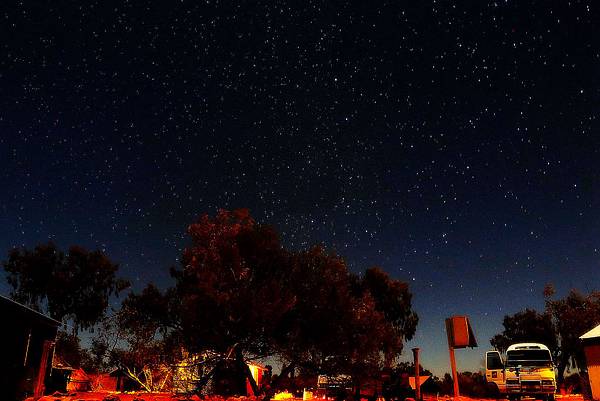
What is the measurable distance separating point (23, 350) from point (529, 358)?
75.7 ft

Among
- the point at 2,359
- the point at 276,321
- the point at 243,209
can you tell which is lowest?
the point at 2,359

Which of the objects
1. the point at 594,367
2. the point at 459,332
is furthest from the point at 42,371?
the point at 594,367

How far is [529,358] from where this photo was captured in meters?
24.6

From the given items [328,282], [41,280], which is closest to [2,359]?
[328,282]

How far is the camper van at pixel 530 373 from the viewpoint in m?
23.4

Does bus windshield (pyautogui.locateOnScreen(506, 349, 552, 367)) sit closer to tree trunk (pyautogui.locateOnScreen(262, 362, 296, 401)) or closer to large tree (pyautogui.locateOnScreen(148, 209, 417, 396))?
large tree (pyautogui.locateOnScreen(148, 209, 417, 396))

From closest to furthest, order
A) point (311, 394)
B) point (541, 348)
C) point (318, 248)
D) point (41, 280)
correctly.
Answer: point (318, 248) → point (541, 348) → point (311, 394) → point (41, 280)

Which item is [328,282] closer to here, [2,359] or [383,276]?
[2,359]

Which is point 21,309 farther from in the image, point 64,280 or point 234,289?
point 64,280

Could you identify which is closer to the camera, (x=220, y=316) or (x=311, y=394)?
(x=220, y=316)

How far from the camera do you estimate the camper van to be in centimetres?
2339

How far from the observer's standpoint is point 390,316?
146 ft

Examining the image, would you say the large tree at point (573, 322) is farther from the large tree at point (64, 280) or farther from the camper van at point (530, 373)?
the large tree at point (64, 280)

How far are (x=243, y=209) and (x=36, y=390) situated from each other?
11507 mm
